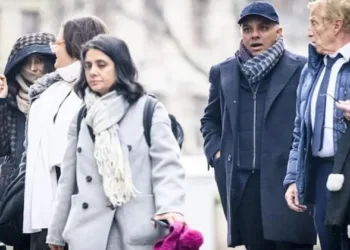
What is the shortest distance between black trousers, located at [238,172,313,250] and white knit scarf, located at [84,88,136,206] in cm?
140

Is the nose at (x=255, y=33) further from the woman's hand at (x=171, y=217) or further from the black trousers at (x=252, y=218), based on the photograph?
the woman's hand at (x=171, y=217)

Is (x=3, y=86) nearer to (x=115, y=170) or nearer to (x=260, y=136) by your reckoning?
(x=260, y=136)

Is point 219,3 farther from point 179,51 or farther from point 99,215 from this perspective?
point 99,215

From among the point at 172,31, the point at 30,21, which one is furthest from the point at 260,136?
the point at 172,31

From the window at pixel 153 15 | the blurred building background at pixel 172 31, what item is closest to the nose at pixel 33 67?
the blurred building background at pixel 172 31

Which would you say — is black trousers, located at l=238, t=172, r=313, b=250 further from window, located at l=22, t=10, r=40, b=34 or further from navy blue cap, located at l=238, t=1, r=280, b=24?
window, located at l=22, t=10, r=40, b=34

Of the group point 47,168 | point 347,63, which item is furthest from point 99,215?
point 347,63

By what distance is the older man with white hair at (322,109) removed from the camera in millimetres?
9953

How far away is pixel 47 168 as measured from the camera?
10.8 m

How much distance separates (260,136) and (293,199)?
814mm

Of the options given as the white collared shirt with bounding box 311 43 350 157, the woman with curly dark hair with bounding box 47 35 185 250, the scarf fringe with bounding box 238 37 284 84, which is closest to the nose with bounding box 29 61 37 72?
the scarf fringe with bounding box 238 37 284 84

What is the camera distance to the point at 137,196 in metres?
9.93

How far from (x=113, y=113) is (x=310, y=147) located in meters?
1.18

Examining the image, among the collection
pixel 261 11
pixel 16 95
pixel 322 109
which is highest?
pixel 261 11
